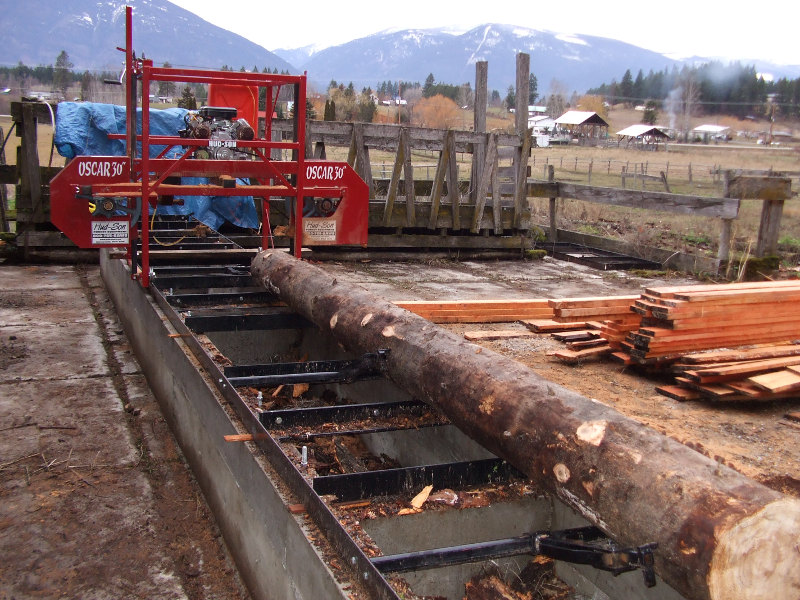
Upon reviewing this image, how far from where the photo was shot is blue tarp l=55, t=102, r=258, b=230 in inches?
419

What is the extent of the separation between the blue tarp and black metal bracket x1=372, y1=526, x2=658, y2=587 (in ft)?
28.7

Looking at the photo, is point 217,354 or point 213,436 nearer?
point 213,436

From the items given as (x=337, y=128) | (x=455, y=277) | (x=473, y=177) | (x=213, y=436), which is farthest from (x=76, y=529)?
(x=473, y=177)

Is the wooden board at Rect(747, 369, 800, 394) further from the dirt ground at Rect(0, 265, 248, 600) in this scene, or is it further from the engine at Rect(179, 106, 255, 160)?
the engine at Rect(179, 106, 255, 160)

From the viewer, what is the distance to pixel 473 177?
13.4 meters

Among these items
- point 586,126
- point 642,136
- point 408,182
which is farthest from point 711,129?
point 408,182

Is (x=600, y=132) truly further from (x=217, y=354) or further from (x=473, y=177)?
(x=217, y=354)

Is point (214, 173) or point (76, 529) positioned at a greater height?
point (214, 173)

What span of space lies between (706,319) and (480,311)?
2.21 metres

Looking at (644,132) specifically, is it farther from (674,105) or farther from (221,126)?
(221,126)

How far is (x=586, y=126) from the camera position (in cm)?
9362

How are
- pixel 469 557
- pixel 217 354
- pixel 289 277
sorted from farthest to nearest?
pixel 289 277 → pixel 217 354 → pixel 469 557

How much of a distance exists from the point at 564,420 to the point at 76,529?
9.24 ft

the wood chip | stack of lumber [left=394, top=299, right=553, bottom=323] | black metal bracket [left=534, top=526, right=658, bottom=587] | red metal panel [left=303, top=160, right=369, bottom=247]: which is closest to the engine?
red metal panel [left=303, top=160, right=369, bottom=247]
